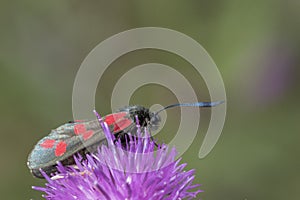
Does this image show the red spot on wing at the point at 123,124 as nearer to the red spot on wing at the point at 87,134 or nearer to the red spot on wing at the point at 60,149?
the red spot on wing at the point at 87,134

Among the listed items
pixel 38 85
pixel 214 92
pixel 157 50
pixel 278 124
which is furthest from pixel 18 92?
pixel 278 124

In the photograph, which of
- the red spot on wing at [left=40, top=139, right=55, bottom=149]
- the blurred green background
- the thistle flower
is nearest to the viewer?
the thistle flower

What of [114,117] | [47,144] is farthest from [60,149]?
[114,117]

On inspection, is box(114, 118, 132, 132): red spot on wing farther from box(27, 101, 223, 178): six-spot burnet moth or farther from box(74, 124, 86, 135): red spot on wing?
box(74, 124, 86, 135): red spot on wing

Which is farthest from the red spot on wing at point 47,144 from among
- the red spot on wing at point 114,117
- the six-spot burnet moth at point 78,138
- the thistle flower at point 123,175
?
the red spot on wing at point 114,117

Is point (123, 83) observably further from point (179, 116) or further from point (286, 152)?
point (286, 152)

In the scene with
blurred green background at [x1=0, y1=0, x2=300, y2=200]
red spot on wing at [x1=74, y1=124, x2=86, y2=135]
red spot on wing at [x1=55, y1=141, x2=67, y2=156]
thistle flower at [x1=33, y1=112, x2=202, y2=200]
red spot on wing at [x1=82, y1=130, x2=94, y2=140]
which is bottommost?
thistle flower at [x1=33, y1=112, x2=202, y2=200]

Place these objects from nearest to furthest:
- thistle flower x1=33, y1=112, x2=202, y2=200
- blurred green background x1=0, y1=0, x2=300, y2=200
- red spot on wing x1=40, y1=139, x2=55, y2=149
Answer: thistle flower x1=33, y1=112, x2=202, y2=200
red spot on wing x1=40, y1=139, x2=55, y2=149
blurred green background x1=0, y1=0, x2=300, y2=200

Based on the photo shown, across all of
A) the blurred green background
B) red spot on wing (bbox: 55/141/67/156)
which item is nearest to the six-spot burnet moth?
red spot on wing (bbox: 55/141/67/156)
